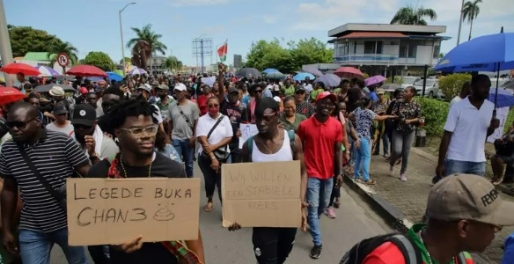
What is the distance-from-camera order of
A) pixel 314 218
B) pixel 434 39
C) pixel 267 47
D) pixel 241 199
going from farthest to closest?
pixel 267 47 → pixel 434 39 → pixel 314 218 → pixel 241 199

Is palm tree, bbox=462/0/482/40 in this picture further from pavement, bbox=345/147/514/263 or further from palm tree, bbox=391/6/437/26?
pavement, bbox=345/147/514/263

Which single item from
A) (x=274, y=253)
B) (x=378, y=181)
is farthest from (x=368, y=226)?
(x=274, y=253)

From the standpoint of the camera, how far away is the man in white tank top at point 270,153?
2943 millimetres

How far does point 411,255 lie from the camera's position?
1.24m

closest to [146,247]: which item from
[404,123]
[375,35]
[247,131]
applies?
[247,131]

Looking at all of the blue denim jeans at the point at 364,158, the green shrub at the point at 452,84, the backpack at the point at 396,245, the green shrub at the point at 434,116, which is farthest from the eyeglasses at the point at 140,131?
the green shrub at the point at 452,84

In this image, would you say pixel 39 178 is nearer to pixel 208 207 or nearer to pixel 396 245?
pixel 396 245

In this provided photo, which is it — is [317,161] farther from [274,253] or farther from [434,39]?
[434,39]

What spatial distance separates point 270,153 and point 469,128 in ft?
7.39

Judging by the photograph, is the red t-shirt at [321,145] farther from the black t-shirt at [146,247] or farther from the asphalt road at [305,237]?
the black t-shirt at [146,247]

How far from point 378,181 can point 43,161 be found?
572 cm

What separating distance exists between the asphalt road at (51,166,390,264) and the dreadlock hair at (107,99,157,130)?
2.47 metres

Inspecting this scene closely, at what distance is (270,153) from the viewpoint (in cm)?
311

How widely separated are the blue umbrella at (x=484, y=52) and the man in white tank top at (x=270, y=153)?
2.12 meters
